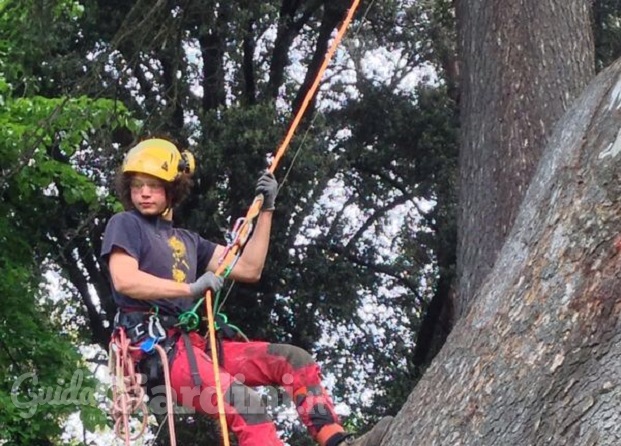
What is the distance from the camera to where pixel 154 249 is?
437 cm

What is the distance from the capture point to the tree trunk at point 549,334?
9.30 ft

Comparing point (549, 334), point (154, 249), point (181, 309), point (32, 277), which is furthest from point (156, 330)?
point (32, 277)

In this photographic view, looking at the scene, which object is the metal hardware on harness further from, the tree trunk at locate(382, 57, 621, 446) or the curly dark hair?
the tree trunk at locate(382, 57, 621, 446)

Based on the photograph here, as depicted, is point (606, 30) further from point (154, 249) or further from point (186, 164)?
point (154, 249)

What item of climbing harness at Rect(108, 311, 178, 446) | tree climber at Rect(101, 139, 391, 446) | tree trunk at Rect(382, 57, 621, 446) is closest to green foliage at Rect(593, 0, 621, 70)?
tree climber at Rect(101, 139, 391, 446)

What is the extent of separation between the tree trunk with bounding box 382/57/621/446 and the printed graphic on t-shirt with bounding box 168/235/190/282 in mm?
1428

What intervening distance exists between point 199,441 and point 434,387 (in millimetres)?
9426

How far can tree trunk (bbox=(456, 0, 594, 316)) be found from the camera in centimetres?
497

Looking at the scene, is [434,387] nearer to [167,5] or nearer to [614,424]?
[614,424]

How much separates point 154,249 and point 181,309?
0.25m

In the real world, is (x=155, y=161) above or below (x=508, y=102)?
below

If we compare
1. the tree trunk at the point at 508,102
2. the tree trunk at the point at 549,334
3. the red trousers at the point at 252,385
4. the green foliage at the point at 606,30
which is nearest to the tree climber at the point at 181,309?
the red trousers at the point at 252,385

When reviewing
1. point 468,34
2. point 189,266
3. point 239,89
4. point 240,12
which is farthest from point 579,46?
point 239,89

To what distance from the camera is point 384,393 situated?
14.0 m
